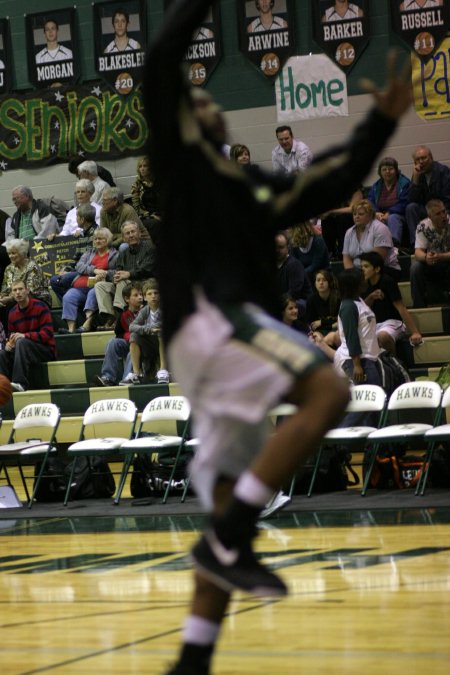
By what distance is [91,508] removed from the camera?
9.38 metres

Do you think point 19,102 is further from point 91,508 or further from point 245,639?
point 245,639

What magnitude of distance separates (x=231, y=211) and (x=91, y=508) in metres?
6.61

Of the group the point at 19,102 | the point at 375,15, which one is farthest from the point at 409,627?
the point at 19,102

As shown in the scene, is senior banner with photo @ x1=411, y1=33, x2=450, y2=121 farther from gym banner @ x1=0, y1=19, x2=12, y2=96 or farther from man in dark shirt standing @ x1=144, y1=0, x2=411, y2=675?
man in dark shirt standing @ x1=144, y1=0, x2=411, y2=675

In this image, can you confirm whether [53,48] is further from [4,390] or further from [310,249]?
[4,390]

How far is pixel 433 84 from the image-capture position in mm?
13562

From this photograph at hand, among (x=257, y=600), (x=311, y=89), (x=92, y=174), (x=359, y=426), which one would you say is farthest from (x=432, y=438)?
(x=92, y=174)

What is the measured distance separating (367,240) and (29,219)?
15.4ft

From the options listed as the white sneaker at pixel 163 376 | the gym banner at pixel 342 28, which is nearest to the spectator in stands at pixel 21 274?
the white sneaker at pixel 163 376

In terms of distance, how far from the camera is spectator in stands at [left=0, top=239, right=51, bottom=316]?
12742 millimetres

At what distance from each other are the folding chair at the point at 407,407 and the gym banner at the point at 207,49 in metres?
6.67

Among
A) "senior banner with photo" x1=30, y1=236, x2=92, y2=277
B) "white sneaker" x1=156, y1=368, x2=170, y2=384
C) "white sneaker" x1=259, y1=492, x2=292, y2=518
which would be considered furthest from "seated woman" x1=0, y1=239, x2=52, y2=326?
"white sneaker" x1=259, y1=492, x2=292, y2=518

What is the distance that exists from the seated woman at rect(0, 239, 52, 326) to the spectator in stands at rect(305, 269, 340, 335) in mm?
3373

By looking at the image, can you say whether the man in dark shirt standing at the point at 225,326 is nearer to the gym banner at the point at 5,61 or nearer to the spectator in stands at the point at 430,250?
the spectator in stands at the point at 430,250
